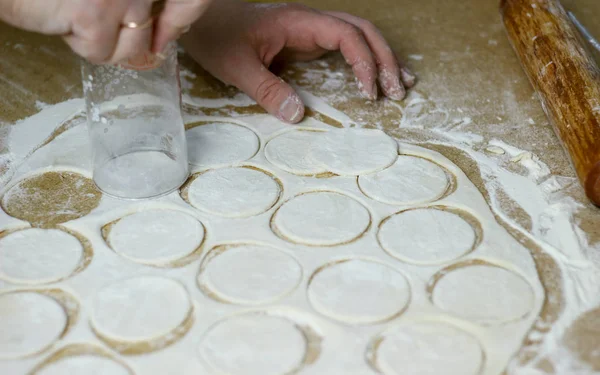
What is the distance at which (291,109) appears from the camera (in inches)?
72.7

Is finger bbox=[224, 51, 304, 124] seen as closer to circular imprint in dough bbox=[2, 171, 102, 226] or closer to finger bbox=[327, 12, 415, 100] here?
finger bbox=[327, 12, 415, 100]

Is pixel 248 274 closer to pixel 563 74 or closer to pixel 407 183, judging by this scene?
A: pixel 407 183

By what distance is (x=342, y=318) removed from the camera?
4.16 ft

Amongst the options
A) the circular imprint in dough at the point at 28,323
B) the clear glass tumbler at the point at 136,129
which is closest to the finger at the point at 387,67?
the clear glass tumbler at the point at 136,129

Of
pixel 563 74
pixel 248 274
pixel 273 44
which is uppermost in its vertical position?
pixel 563 74

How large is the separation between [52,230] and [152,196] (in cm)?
23

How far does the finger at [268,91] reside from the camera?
72.7 inches

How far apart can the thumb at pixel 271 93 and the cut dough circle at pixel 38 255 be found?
660 mm

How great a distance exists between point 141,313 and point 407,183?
700 millimetres

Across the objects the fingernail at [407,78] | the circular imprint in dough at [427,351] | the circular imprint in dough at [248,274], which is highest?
the fingernail at [407,78]

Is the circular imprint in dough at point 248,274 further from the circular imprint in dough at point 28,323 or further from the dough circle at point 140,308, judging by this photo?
the circular imprint in dough at point 28,323

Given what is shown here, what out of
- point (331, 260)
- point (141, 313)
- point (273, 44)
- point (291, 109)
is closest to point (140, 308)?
point (141, 313)

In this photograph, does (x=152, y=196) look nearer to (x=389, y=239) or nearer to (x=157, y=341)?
(x=157, y=341)

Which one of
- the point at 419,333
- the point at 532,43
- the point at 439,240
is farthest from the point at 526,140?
the point at 419,333
